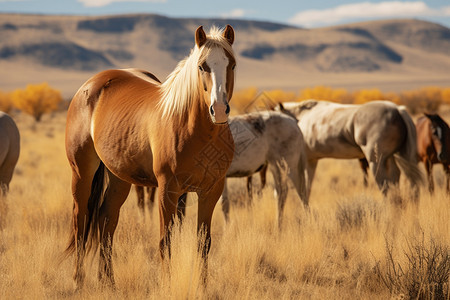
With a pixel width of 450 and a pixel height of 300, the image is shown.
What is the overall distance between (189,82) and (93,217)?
1.79 m

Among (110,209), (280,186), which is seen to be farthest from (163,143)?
(280,186)

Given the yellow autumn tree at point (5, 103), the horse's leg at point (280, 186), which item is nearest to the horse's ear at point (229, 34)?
the horse's leg at point (280, 186)

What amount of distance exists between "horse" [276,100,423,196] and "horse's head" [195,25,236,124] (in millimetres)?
4519

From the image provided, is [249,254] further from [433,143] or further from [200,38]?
[433,143]

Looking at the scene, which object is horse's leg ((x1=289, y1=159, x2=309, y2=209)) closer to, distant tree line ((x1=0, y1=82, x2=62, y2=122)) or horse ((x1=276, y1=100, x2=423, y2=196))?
horse ((x1=276, y1=100, x2=423, y2=196))

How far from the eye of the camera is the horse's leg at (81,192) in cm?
429

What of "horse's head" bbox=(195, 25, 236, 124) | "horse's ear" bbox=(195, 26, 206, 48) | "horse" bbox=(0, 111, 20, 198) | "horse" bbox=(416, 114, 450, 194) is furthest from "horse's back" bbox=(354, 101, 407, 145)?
"horse" bbox=(0, 111, 20, 198)

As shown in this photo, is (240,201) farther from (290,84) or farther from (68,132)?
(290,84)

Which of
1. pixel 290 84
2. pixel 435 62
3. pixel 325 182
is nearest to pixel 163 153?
pixel 325 182

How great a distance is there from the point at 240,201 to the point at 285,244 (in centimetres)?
323

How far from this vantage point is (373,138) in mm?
7508

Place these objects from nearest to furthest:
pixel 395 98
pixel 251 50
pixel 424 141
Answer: pixel 424 141 < pixel 395 98 < pixel 251 50

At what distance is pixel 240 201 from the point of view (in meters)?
8.25

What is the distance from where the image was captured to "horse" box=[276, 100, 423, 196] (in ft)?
24.6
